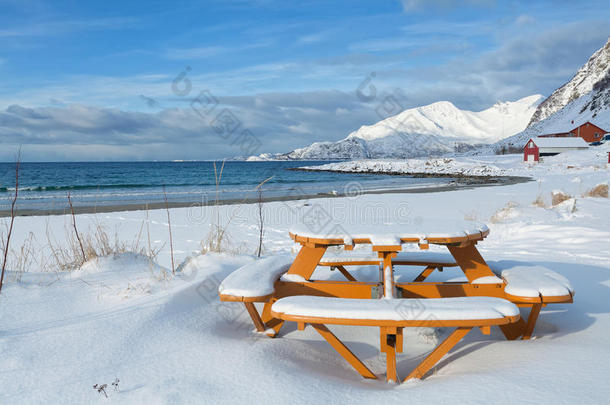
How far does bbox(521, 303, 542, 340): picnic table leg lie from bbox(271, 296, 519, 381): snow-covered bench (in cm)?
64

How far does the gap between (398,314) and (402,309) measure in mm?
60

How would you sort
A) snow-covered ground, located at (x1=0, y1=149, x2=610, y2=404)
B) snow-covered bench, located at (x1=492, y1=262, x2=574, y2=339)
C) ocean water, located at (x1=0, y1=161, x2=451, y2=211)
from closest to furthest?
snow-covered ground, located at (x1=0, y1=149, x2=610, y2=404) → snow-covered bench, located at (x1=492, y1=262, x2=574, y2=339) → ocean water, located at (x1=0, y1=161, x2=451, y2=211)

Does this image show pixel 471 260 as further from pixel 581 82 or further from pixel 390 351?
pixel 581 82

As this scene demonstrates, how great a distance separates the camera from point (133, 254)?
16.3 feet

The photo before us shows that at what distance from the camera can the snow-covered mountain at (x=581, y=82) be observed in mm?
90188

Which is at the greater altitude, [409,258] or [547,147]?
[547,147]

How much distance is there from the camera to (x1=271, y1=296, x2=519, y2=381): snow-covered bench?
2.38 meters

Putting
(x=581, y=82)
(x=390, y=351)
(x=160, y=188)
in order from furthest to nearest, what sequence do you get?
1. (x=581, y=82)
2. (x=160, y=188)
3. (x=390, y=351)

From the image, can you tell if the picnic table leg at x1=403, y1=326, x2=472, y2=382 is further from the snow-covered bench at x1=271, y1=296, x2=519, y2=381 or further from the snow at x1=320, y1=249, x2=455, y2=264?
the snow at x1=320, y1=249, x2=455, y2=264

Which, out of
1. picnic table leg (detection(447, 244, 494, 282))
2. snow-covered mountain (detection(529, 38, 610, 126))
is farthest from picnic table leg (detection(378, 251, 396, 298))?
snow-covered mountain (detection(529, 38, 610, 126))

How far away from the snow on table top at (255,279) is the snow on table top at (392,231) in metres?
0.44

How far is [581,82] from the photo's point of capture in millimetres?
100062

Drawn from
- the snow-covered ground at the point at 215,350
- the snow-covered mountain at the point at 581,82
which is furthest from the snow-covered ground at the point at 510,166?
the snow-covered mountain at the point at 581,82

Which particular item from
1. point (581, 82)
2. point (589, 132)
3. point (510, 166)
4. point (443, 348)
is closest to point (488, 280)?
point (443, 348)
